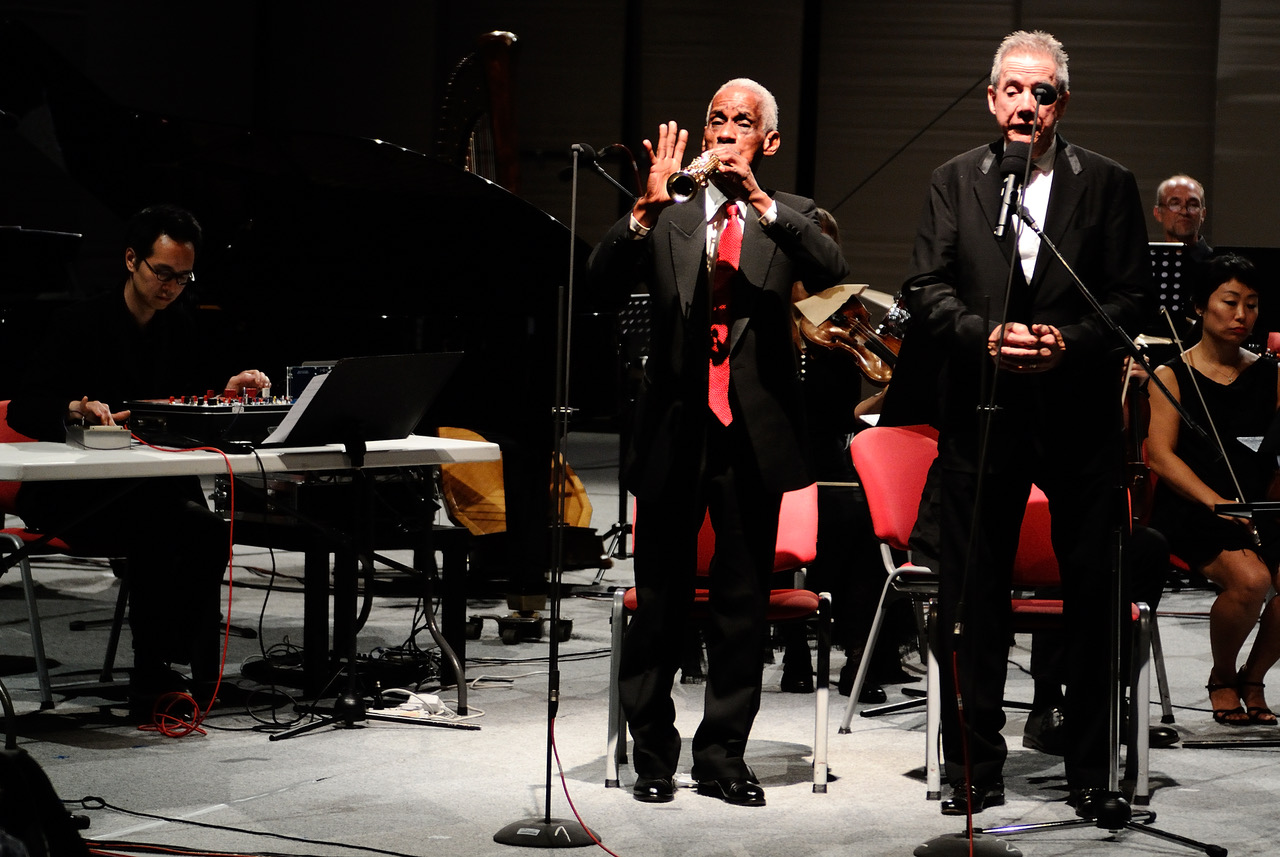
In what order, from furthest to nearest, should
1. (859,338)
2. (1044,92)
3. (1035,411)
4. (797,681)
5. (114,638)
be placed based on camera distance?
(859,338)
(797,681)
(114,638)
(1035,411)
(1044,92)

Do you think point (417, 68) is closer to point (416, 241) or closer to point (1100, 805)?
point (416, 241)

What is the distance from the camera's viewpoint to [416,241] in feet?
19.2

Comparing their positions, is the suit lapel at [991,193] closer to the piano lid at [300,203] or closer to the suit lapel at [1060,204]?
the suit lapel at [1060,204]

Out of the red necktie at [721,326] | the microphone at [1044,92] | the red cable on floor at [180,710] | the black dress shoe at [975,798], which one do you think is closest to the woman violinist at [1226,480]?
the black dress shoe at [975,798]

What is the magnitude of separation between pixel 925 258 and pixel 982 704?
1003mm

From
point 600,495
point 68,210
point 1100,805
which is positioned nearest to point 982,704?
point 1100,805

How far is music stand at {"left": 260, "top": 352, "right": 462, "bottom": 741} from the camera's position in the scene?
3625 mm

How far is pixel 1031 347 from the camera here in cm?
306

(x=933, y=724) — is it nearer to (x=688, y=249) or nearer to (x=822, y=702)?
(x=822, y=702)

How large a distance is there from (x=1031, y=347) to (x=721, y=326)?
2.34ft

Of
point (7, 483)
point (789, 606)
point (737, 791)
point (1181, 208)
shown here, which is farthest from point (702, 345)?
point (1181, 208)

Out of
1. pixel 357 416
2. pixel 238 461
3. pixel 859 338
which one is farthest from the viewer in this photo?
pixel 859 338

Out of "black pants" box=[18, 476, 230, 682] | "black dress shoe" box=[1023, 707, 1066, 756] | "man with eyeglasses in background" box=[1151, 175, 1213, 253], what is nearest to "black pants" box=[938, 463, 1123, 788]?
"black dress shoe" box=[1023, 707, 1066, 756]

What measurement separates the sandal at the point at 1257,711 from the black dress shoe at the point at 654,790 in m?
1.89
